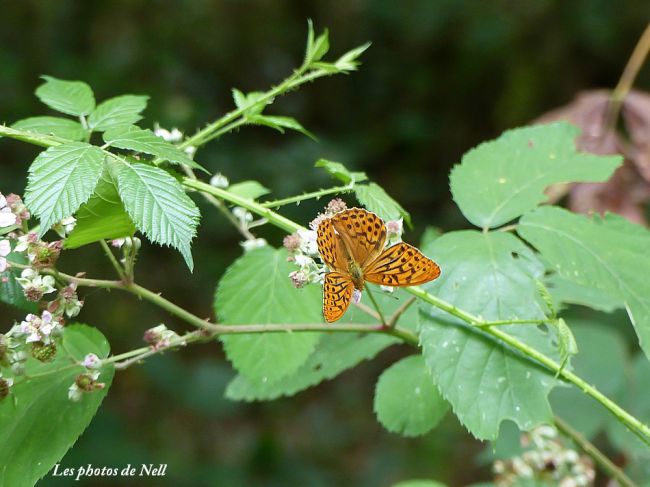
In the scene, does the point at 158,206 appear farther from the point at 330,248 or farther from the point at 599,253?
the point at 599,253

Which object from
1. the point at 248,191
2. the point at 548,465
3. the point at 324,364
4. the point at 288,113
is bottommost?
the point at 288,113

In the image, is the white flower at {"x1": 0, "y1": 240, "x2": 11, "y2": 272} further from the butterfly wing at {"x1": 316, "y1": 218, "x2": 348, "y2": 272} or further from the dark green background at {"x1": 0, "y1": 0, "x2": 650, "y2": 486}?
the dark green background at {"x1": 0, "y1": 0, "x2": 650, "y2": 486}

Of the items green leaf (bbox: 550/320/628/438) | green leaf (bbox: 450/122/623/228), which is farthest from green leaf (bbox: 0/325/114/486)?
green leaf (bbox: 550/320/628/438)

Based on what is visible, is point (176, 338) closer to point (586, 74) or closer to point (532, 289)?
point (532, 289)

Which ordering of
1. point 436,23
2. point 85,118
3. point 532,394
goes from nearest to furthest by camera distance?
point 532,394 → point 85,118 → point 436,23

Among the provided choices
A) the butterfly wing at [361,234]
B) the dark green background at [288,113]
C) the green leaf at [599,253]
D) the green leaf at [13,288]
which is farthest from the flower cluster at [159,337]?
the dark green background at [288,113]

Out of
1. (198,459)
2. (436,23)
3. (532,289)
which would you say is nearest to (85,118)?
(532,289)

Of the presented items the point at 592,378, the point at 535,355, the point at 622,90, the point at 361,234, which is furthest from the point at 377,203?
the point at 622,90
